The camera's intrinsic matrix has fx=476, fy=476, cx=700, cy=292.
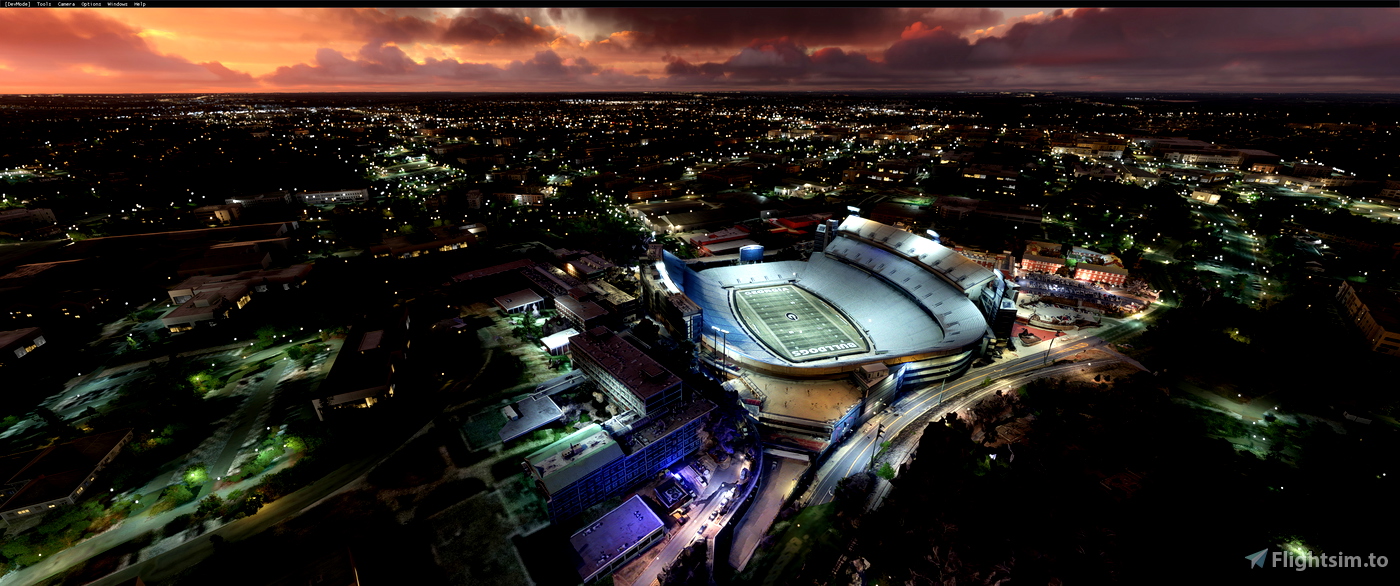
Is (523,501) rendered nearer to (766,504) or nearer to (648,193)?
(766,504)

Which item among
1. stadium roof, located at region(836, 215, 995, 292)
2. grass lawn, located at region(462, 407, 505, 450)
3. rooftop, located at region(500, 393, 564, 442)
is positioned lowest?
grass lawn, located at region(462, 407, 505, 450)

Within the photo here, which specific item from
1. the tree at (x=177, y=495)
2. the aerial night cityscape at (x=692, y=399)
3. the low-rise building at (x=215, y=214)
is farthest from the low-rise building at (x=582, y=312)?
the low-rise building at (x=215, y=214)

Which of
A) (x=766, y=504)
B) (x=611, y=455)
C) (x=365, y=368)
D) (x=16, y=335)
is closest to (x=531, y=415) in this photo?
(x=611, y=455)

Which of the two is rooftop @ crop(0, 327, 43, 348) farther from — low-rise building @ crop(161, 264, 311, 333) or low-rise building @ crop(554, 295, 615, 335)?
low-rise building @ crop(554, 295, 615, 335)

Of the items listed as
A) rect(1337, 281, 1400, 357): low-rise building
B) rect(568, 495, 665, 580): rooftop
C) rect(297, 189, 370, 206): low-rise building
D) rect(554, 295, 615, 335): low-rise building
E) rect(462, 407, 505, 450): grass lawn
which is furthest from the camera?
rect(297, 189, 370, 206): low-rise building

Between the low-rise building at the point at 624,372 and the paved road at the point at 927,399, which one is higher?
the low-rise building at the point at 624,372

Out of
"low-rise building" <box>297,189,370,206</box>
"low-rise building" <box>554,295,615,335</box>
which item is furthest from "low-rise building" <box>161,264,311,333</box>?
"low-rise building" <box>297,189,370,206</box>

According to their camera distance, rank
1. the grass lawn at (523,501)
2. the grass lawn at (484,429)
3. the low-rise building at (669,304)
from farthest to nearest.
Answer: the low-rise building at (669,304) → the grass lawn at (484,429) → the grass lawn at (523,501)

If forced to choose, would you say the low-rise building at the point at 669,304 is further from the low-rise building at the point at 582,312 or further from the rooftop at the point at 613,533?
the rooftop at the point at 613,533
